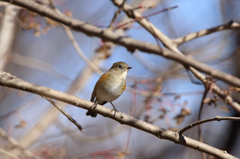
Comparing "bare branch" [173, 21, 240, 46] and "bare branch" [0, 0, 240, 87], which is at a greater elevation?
"bare branch" [173, 21, 240, 46]

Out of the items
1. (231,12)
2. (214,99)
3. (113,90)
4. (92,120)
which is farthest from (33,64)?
(231,12)

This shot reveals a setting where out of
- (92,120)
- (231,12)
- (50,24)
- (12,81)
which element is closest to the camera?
(12,81)

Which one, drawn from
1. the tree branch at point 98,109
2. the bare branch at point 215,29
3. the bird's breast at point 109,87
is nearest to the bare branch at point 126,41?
the tree branch at point 98,109

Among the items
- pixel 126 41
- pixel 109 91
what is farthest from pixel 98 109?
pixel 109 91

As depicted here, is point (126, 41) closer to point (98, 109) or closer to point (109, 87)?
point (98, 109)

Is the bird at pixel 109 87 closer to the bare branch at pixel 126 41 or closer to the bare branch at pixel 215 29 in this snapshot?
the bare branch at pixel 215 29

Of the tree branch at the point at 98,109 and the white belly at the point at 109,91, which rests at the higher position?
the white belly at the point at 109,91

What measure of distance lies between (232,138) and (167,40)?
387 cm

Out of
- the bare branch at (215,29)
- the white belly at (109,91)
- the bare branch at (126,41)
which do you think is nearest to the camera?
the bare branch at (126,41)

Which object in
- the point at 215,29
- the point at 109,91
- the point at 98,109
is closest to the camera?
the point at 98,109

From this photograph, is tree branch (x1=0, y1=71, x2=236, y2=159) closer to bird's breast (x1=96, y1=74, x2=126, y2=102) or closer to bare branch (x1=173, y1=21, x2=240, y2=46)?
bare branch (x1=173, y1=21, x2=240, y2=46)

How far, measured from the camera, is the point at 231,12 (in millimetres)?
5562

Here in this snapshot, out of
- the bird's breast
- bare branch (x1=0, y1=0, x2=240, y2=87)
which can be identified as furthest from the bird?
bare branch (x1=0, y1=0, x2=240, y2=87)

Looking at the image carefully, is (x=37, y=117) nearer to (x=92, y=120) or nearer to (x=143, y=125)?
(x=92, y=120)
